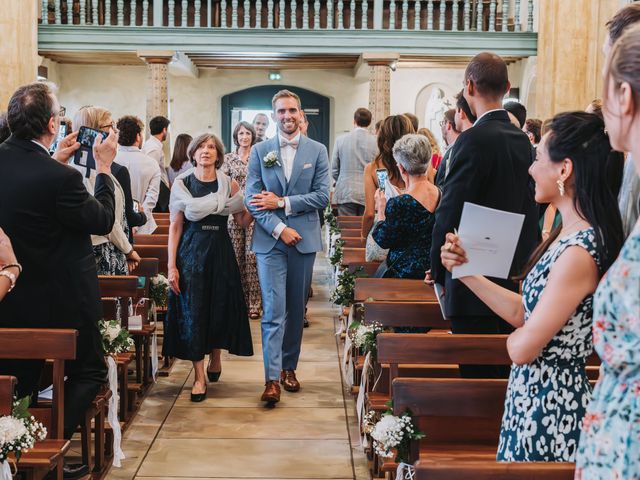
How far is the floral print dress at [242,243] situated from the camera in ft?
26.8

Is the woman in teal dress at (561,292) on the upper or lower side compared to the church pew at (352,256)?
upper

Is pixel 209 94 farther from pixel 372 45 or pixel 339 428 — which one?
pixel 339 428

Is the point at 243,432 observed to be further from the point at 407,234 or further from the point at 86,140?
the point at 86,140

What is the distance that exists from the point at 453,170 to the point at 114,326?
6.23 feet

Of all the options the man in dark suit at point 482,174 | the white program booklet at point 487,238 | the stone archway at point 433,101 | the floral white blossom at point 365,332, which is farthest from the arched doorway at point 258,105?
the white program booklet at point 487,238

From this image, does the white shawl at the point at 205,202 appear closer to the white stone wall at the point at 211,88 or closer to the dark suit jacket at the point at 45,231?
the dark suit jacket at the point at 45,231

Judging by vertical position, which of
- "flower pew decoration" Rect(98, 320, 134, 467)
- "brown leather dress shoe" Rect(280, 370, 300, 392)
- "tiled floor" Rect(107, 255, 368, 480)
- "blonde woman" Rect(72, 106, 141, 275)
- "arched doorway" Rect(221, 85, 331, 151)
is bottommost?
"tiled floor" Rect(107, 255, 368, 480)

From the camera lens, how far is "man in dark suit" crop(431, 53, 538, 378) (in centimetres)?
361

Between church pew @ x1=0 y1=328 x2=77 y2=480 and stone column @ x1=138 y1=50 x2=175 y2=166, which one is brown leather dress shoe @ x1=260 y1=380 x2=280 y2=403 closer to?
church pew @ x1=0 y1=328 x2=77 y2=480

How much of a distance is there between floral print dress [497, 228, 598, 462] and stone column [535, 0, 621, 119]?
1193cm

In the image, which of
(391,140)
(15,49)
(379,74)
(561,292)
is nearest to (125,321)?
(391,140)

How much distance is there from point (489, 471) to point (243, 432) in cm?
329

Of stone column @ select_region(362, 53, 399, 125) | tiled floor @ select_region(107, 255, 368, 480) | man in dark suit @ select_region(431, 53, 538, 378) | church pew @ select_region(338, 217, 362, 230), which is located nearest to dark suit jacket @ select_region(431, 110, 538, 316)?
man in dark suit @ select_region(431, 53, 538, 378)

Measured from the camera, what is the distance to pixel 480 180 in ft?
11.9
